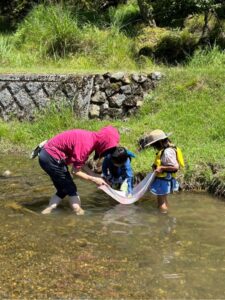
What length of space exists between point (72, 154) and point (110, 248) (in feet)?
4.02

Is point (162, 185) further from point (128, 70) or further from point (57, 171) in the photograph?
point (128, 70)

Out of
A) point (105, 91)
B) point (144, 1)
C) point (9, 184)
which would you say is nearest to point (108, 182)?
point (9, 184)

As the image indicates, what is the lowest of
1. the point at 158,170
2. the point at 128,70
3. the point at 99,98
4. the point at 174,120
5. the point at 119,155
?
Result: the point at 174,120

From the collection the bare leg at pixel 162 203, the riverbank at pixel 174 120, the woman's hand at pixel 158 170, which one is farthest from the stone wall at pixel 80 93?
the woman's hand at pixel 158 170

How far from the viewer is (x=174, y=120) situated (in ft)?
32.1

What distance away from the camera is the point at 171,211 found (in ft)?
21.0

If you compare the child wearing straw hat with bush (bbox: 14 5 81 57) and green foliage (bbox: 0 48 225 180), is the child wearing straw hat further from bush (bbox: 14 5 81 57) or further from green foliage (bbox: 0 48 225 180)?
bush (bbox: 14 5 81 57)

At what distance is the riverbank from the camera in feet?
29.2

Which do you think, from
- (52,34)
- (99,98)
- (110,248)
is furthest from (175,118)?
(52,34)

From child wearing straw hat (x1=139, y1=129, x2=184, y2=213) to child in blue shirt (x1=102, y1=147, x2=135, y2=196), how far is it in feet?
1.02

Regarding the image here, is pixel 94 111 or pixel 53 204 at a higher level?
pixel 53 204

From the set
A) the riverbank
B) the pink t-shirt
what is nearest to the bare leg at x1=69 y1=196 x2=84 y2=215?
the pink t-shirt

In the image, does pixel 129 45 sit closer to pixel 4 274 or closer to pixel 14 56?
pixel 14 56

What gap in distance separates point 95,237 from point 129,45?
9.10 m
